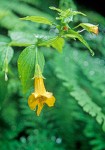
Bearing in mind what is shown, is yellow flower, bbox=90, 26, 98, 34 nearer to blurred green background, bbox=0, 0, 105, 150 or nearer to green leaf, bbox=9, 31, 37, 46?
green leaf, bbox=9, 31, 37, 46

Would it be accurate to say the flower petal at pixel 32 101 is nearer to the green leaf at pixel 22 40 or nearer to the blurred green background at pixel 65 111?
the green leaf at pixel 22 40

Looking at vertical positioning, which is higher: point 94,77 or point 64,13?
point 64,13

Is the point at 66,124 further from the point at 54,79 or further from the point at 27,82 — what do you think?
the point at 27,82

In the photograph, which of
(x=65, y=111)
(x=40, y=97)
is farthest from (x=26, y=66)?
(x=65, y=111)

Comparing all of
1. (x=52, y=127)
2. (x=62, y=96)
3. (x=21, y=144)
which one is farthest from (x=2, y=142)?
(x=62, y=96)

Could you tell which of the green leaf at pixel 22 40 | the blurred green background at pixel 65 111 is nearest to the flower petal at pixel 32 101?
the green leaf at pixel 22 40

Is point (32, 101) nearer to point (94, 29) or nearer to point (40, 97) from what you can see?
point (40, 97)

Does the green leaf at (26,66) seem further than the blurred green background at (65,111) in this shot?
No

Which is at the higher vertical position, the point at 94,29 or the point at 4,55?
the point at 94,29
